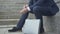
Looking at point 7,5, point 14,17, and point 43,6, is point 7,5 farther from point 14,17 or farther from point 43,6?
point 43,6

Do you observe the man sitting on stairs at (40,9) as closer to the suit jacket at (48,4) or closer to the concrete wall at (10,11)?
the suit jacket at (48,4)

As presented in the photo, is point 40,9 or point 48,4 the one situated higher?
point 48,4

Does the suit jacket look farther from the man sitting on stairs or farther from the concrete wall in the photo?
the concrete wall

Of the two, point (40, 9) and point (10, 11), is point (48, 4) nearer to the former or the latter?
point (40, 9)

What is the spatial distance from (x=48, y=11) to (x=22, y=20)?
61cm

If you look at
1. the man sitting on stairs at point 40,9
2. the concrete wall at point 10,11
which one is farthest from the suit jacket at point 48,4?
the concrete wall at point 10,11

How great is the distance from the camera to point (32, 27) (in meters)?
3.91

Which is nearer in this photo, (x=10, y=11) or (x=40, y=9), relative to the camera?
(x=40, y=9)

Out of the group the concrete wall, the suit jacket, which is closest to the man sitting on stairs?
the suit jacket

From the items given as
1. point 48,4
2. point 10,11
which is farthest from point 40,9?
point 10,11

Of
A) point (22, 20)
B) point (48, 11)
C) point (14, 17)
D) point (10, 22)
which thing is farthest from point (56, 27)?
point (14, 17)

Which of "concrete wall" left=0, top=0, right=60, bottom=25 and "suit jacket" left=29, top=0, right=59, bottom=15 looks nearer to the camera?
"suit jacket" left=29, top=0, right=59, bottom=15

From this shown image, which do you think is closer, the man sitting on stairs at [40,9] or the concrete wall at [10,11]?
the man sitting on stairs at [40,9]

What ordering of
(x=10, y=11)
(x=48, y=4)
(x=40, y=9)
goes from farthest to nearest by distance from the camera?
(x=10, y=11) → (x=48, y=4) → (x=40, y=9)
